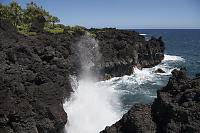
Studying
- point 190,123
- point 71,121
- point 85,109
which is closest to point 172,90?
point 190,123

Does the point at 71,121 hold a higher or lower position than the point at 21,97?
lower

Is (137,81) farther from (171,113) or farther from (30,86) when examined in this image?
(171,113)

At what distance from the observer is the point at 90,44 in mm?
31328

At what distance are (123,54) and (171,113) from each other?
25754 mm

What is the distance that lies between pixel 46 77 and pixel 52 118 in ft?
10.6

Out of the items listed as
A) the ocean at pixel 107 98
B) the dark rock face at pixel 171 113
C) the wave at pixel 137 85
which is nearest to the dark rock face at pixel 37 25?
the ocean at pixel 107 98

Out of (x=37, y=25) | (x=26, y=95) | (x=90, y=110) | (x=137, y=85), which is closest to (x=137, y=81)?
(x=137, y=85)

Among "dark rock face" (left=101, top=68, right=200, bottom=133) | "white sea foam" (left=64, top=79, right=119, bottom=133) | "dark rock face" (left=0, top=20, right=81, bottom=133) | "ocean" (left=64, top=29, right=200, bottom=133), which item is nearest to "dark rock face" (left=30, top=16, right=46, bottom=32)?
"ocean" (left=64, top=29, right=200, bottom=133)

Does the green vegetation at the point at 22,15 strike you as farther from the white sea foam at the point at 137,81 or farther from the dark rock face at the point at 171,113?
the dark rock face at the point at 171,113

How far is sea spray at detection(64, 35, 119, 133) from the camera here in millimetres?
15578

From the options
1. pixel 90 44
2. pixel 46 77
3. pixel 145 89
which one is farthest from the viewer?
pixel 90 44

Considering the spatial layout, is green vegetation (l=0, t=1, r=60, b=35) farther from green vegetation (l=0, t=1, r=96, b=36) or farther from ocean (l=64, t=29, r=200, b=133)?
ocean (l=64, t=29, r=200, b=133)

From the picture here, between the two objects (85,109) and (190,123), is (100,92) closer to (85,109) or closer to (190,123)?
(85,109)

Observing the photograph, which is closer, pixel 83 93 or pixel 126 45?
pixel 83 93
